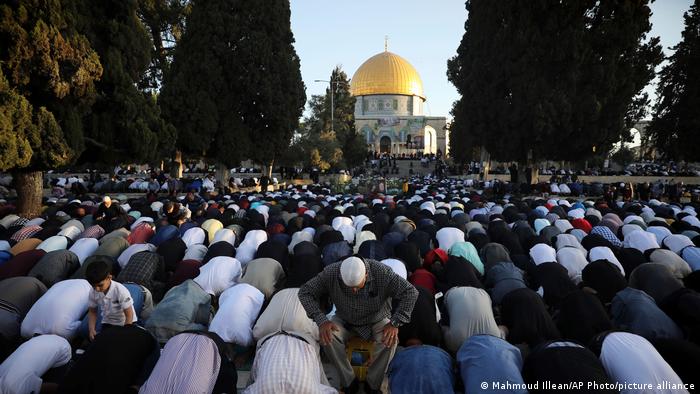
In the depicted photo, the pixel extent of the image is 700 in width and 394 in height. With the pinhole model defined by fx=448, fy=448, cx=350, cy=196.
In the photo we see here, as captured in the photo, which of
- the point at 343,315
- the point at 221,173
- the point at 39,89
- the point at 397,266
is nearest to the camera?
the point at 343,315

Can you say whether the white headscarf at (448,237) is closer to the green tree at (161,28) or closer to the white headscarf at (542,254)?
the white headscarf at (542,254)

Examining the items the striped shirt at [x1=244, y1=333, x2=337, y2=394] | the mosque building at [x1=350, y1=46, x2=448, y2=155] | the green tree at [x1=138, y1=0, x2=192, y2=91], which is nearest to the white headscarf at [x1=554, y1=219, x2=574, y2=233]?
the striped shirt at [x1=244, y1=333, x2=337, y2=394]

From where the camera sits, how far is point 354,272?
332 cm

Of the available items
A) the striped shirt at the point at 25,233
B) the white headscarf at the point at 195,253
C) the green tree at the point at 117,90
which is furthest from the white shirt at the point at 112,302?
the green tree at the point at 117,90

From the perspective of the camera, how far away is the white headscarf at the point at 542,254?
21.0ft

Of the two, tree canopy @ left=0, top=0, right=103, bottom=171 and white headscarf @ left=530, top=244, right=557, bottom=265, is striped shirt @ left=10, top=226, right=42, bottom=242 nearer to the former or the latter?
tree canopy @ left=0, top=0, right=103, bottom=171

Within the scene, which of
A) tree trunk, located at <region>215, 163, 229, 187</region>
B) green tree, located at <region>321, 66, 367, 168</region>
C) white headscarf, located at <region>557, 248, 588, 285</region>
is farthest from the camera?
green tree, located at <region>321, 66, 367, 168</region>

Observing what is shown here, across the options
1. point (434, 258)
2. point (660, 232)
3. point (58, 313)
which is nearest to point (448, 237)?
point (434, 258)

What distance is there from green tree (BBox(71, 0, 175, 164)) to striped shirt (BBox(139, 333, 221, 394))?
983 cm

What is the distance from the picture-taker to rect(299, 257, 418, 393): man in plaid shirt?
3.47m

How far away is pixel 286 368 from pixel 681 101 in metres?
23.2

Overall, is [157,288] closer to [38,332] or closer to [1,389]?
[38,332]

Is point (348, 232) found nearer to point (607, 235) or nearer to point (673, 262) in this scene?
point (607, 235)

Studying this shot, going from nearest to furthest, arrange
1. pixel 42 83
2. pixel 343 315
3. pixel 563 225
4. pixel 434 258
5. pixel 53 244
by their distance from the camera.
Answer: pixel 343 315, pixel 434 258, pixel 53 244, pixel 563 225, pixel 42 83
